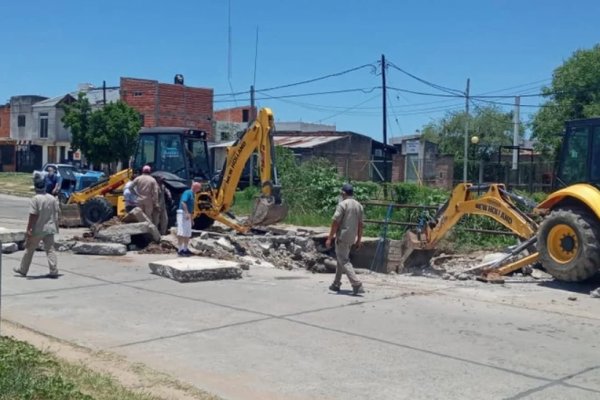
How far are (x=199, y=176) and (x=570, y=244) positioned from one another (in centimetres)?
1124

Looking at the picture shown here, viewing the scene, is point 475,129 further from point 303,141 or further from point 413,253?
point 413,253

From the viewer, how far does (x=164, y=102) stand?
55.2 m

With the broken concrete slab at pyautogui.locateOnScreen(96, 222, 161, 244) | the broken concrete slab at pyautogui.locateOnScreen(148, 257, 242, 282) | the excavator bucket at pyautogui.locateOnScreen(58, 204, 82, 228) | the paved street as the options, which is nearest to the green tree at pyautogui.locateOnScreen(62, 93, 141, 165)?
the excavator bucket at pyautogui.locateOnScreen(58, 204, 82, 228)

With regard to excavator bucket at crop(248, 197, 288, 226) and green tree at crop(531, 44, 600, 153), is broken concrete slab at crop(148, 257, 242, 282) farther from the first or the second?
green tree at crop(531, 44, 600, 153)

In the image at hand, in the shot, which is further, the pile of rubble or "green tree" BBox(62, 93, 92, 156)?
"green tree" BBox(62, 93, 92, 156)

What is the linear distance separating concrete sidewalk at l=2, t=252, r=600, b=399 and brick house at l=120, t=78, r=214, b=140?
137 feet

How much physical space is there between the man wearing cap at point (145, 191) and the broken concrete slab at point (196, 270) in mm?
4346

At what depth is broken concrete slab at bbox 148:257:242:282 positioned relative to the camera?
12977 mm

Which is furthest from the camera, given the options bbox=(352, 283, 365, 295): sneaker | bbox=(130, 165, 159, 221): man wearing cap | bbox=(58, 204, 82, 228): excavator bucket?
bbox=(58, 204, 82, 228): excavator bucket

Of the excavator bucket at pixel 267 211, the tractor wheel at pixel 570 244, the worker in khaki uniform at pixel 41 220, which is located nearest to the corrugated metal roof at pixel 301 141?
the excavator bucket at pixel 267 211

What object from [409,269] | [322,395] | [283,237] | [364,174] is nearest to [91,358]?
[322,395]

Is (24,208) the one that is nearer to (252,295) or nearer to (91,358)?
(252,295)

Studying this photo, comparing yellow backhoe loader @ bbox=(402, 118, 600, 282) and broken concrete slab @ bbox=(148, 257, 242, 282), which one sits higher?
yellow backhoe loader @ bbox=(402, 118, 600, 282)

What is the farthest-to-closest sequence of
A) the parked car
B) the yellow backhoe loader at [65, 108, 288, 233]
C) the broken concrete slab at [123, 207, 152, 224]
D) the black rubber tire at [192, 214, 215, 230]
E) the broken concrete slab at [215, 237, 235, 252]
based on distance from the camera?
the parked car, the black rubber tire at [192, 214, 215, 230], the yellow backhoe loader at [65, 108, 288, 233], the broken concrete slab at [123, 207, 152, 224], the broken concrete slab at [215, 237, 235, 252]
